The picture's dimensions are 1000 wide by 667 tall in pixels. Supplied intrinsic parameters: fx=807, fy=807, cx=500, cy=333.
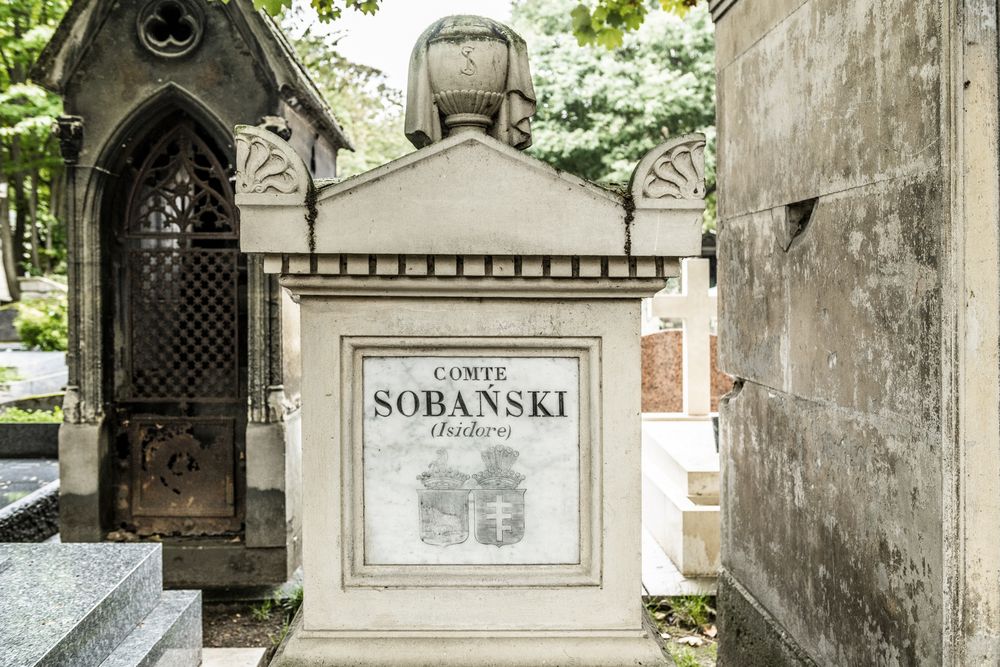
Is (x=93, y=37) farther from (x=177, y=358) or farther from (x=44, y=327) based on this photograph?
(x=44, y=327)

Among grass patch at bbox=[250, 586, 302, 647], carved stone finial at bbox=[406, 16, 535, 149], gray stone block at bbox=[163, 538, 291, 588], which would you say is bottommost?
grass patch at bbox=[250, 586, 302, 647]

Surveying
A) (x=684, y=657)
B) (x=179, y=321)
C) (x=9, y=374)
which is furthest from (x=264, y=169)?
(x=9, y=374)

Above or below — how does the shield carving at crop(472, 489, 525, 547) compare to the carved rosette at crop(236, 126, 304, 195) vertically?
below

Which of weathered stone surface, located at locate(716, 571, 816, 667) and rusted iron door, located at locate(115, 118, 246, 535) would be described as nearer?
weathered stone surface, located at locate(716, 571, 816, 667)

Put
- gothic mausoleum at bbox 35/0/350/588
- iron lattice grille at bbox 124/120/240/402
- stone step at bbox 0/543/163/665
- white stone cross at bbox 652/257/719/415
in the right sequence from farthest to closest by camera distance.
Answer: white stone cross at bbox 652/257/719/415
iron lattice grille at bbox 124/120/240/402
gothic mausoleum at bbox 35/0/350/588
stone step at bbox 0/543/163/665

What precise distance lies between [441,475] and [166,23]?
14.2 ft

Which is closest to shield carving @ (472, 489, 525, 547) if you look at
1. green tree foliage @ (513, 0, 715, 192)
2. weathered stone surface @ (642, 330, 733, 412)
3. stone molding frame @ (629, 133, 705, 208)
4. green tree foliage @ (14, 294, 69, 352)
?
stone molding frame @ (629, 133, 705, 208)

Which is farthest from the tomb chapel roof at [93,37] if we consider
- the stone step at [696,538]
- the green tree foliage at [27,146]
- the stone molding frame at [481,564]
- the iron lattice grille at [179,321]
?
the stone step at [696,538]

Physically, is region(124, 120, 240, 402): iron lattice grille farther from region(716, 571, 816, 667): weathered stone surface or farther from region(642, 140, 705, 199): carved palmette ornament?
region(642, 140, 705, 199): carved palmette ornament

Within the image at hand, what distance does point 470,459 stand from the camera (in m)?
2.60

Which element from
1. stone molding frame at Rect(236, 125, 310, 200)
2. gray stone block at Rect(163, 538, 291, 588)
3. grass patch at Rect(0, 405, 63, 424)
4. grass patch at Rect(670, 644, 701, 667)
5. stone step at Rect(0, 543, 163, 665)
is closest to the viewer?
stone molding frame at Rect(236, 125, 310, 200)

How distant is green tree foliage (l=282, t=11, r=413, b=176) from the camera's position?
40.9 ft

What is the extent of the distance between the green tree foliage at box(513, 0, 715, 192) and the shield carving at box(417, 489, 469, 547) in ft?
53.8

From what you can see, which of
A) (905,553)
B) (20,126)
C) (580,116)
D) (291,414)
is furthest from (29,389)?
(580,116)
